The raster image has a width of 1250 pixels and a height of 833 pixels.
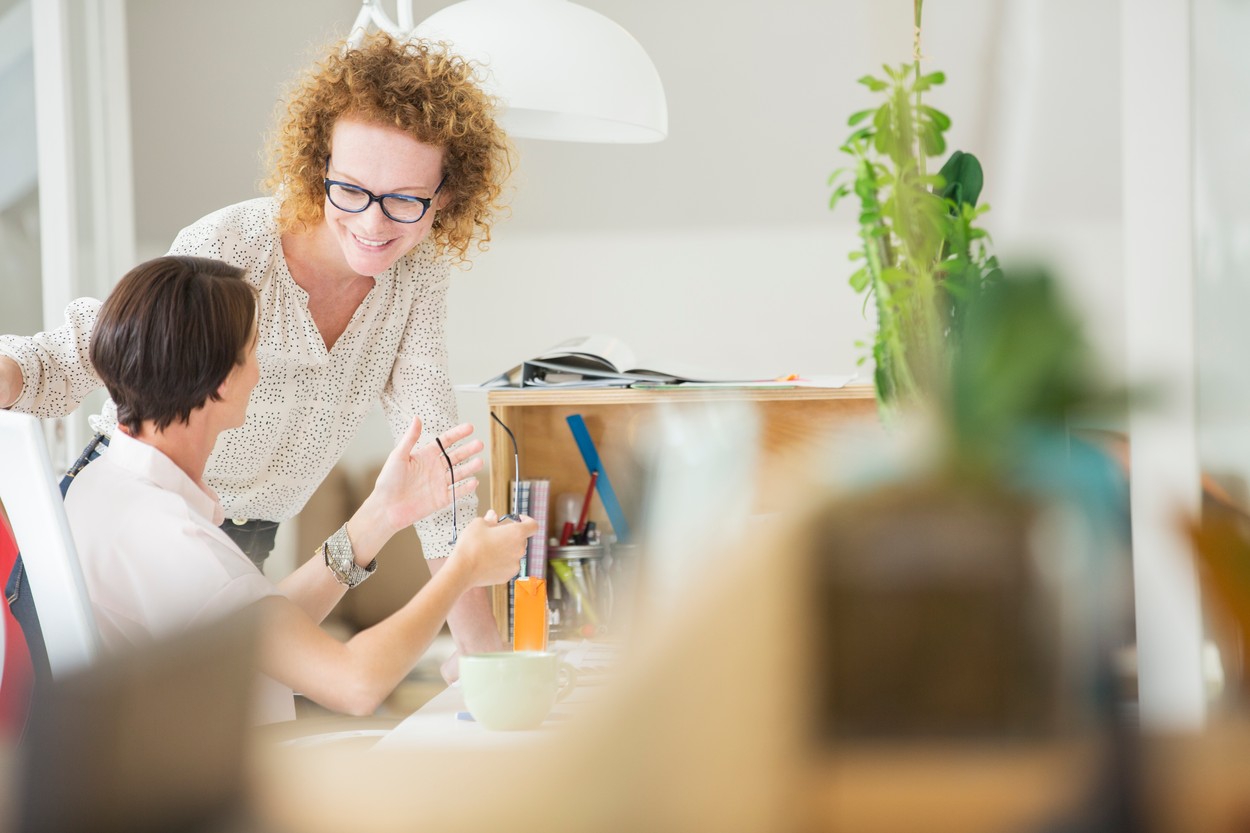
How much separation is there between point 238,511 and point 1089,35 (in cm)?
158

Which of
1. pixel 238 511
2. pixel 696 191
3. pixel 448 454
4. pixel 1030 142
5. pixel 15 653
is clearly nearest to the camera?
pixel 1030 142

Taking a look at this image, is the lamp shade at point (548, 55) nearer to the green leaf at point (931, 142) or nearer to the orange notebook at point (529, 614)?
the orange notebook at point (529, 614)

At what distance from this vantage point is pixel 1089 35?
0.32 meters

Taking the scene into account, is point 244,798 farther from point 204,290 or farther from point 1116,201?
point 204,290

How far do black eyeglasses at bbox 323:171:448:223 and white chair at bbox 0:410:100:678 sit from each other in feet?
2.22

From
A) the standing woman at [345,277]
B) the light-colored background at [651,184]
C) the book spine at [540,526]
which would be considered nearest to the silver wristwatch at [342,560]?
the standing woman at [345,277]

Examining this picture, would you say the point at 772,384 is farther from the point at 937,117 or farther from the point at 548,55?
the point at 937,117

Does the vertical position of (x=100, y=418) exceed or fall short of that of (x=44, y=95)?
it falls short

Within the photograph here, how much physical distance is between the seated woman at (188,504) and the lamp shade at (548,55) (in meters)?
0.41

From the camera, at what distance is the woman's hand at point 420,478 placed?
1334 mm

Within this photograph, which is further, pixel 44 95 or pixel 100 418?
pixel 44 95

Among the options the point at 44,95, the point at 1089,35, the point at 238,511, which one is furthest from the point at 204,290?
the point at 44,95

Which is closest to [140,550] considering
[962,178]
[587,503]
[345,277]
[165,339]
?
[165,339]

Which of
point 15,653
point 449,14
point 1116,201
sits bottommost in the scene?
point 15,653
